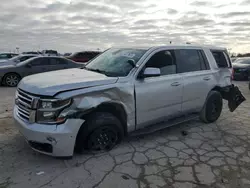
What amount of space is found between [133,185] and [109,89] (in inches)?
55.7

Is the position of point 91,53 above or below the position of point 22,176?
above

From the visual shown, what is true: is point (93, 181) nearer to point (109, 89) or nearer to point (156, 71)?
point (109, 89)

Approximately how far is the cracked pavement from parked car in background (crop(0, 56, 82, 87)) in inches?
266

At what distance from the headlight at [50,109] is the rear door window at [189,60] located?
2485 millimetres

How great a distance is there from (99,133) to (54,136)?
29.1 inches

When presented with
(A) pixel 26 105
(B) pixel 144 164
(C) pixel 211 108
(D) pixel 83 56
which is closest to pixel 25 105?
(A) pixel 26 105

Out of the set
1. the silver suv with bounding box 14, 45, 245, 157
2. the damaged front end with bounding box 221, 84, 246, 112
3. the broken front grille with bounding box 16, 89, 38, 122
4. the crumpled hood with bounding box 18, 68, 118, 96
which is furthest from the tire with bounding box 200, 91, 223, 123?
the broken front grille with bounding box 16, 89, 38, 122

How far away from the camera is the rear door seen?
4617mm

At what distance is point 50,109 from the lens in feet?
10.1

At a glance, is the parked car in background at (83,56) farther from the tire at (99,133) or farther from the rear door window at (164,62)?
the tire at (99,133)

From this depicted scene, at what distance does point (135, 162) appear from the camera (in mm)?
3531

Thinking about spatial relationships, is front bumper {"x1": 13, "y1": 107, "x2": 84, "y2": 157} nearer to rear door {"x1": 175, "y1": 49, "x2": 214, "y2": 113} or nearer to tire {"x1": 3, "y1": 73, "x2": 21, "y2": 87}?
rear door {"x1": 175, "y1": 49, "x2": 214, "y2": 113}

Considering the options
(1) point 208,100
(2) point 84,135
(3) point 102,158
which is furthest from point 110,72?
(1) point 208,100

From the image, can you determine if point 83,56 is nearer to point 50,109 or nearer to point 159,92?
point 159,92
